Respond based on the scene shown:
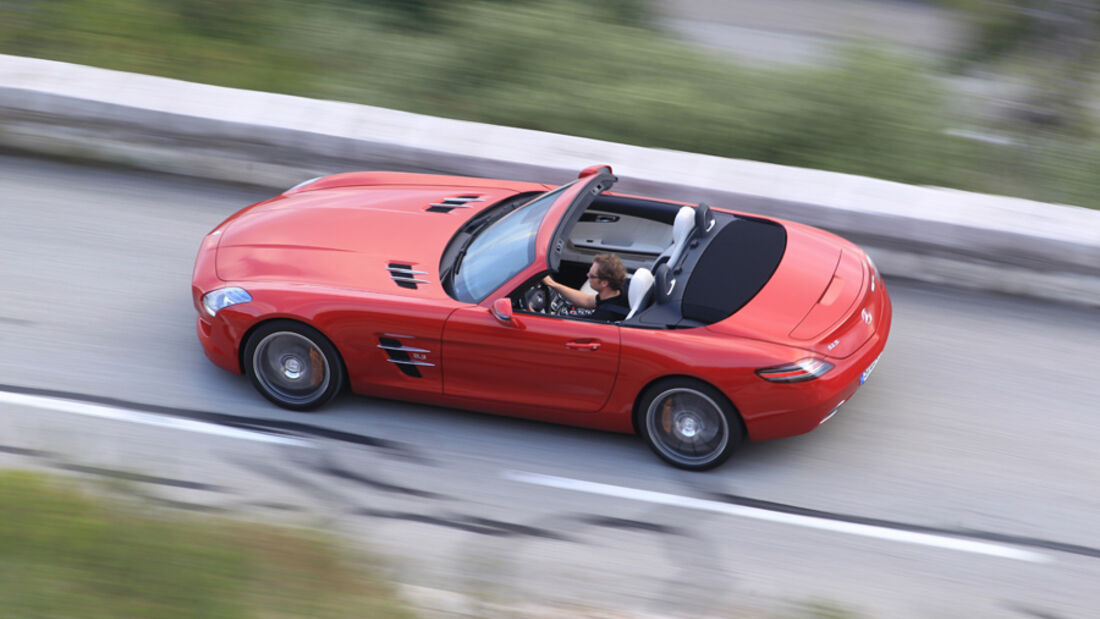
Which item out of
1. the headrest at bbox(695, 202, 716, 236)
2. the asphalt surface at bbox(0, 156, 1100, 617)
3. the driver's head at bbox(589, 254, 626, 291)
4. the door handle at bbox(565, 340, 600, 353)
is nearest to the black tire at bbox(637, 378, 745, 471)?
the asphalt surface at bbox(0, 156, 1100, 617)

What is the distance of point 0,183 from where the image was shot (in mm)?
9383

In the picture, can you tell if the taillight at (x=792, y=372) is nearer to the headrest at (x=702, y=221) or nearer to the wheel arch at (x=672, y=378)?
the wheel arch at (x=672, y=378)

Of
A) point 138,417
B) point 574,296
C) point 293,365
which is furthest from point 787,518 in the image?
point 138,417

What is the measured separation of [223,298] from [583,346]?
2.16 metres

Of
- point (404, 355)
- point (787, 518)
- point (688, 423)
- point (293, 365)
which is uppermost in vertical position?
point (404, 355)

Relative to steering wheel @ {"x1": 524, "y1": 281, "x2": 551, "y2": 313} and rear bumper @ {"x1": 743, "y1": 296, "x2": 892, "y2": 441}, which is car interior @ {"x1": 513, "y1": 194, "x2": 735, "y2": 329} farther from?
rear bumper @ {"x1": 743, "y1": 296, "x2": 892, "y2": 441}

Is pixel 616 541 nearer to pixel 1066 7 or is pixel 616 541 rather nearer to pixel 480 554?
pixel 480 554

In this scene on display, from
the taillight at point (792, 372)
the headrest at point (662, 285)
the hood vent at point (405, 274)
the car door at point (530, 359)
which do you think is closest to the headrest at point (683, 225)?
the headrest at point (662, 285)

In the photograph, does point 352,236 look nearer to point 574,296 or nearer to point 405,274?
point 405,274

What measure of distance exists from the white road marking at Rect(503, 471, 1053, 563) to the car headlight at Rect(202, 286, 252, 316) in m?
1.84

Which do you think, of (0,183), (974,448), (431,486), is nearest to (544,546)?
(431,486)

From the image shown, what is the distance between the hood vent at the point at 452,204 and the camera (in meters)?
7.36

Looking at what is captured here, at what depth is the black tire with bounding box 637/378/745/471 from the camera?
608 cm

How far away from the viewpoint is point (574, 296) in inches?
256
